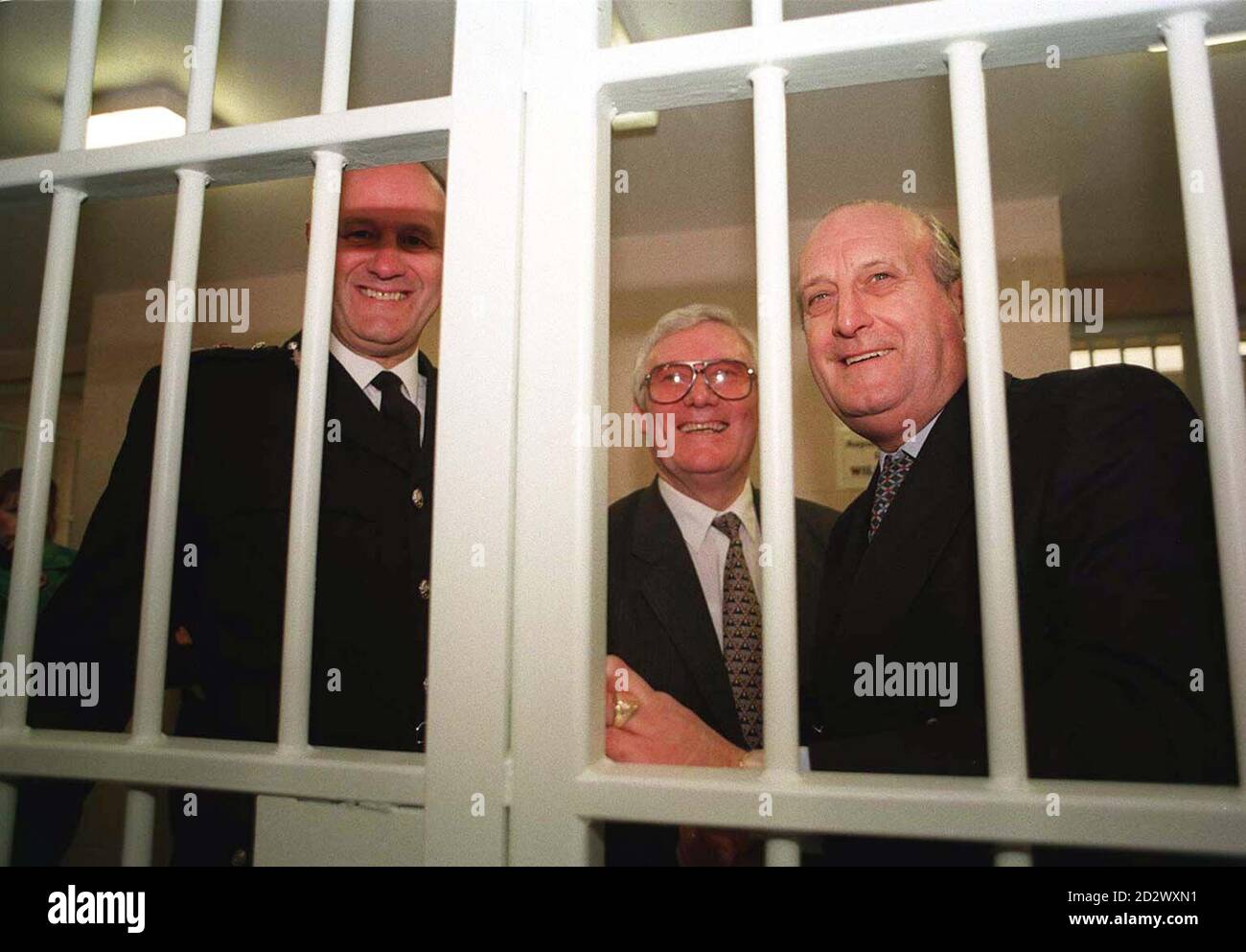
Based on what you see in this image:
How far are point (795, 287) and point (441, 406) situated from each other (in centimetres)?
106

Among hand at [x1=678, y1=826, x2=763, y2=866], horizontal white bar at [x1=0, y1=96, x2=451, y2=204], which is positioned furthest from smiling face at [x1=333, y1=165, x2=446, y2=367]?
hand at [x1=678, y1=826, x2=763, y2=866]

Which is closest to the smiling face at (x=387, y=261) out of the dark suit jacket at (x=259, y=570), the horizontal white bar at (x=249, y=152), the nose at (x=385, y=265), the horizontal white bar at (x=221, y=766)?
the nose at (x=385, y=265)

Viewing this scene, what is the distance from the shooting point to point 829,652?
3.77ft

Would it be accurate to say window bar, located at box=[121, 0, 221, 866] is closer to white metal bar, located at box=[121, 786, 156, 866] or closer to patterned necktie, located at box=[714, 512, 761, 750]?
white metal bar, located at box=[121, 786, 156, 866]

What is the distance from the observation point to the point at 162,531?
613mm

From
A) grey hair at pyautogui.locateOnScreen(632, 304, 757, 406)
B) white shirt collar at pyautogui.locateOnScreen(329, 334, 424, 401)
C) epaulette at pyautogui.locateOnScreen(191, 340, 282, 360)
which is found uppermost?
grey hair at pyautogui.locateOnScreen(632, 304, 757, 406)

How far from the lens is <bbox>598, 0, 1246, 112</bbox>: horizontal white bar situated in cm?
49

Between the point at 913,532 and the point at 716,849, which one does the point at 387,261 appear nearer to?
the point at 913,532

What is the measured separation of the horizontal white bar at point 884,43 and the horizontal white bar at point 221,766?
0.53 m

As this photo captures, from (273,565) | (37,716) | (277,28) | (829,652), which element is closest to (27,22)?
(277,28)

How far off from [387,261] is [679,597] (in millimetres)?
855

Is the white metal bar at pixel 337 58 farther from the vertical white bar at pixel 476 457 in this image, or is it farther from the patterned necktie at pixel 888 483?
the patterned necktie at pixel 888 483

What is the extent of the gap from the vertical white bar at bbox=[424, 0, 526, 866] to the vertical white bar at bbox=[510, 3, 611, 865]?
12 mm

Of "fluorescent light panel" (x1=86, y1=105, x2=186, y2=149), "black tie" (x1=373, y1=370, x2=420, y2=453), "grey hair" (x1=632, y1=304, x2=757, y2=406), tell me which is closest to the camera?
"black tie" (x1=373, y1=370, x2=420, y2=453)
